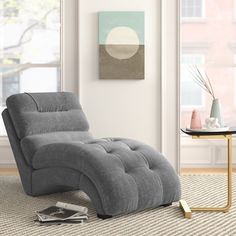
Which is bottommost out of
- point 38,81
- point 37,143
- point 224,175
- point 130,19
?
point 224,175

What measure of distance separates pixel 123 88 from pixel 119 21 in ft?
2.10

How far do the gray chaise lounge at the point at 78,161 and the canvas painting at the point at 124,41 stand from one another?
836 mm

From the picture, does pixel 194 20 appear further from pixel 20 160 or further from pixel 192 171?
pixel 20 160

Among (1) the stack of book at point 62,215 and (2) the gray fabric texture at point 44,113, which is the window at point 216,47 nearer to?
(2) the gray fabric texture at point 44,113

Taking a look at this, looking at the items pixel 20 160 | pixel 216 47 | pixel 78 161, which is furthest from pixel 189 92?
pixel 78 161

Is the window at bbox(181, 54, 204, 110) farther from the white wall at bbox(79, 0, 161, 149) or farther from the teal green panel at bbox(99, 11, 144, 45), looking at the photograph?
the teal green panel at bbox(99, 11, 144, 45)

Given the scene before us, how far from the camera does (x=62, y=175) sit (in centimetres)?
424

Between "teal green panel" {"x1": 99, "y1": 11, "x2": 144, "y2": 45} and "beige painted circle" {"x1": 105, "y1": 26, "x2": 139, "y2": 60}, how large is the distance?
38mm

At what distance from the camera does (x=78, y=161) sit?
404 cm

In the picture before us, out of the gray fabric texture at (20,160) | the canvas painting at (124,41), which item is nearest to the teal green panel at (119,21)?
the canvas painting at (124,41)

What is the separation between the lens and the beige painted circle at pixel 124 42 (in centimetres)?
575

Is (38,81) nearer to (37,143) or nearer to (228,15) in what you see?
(37,143)

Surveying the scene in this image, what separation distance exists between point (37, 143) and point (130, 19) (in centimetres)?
179

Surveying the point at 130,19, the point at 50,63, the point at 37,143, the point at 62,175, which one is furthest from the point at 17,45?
the point at 62,175
